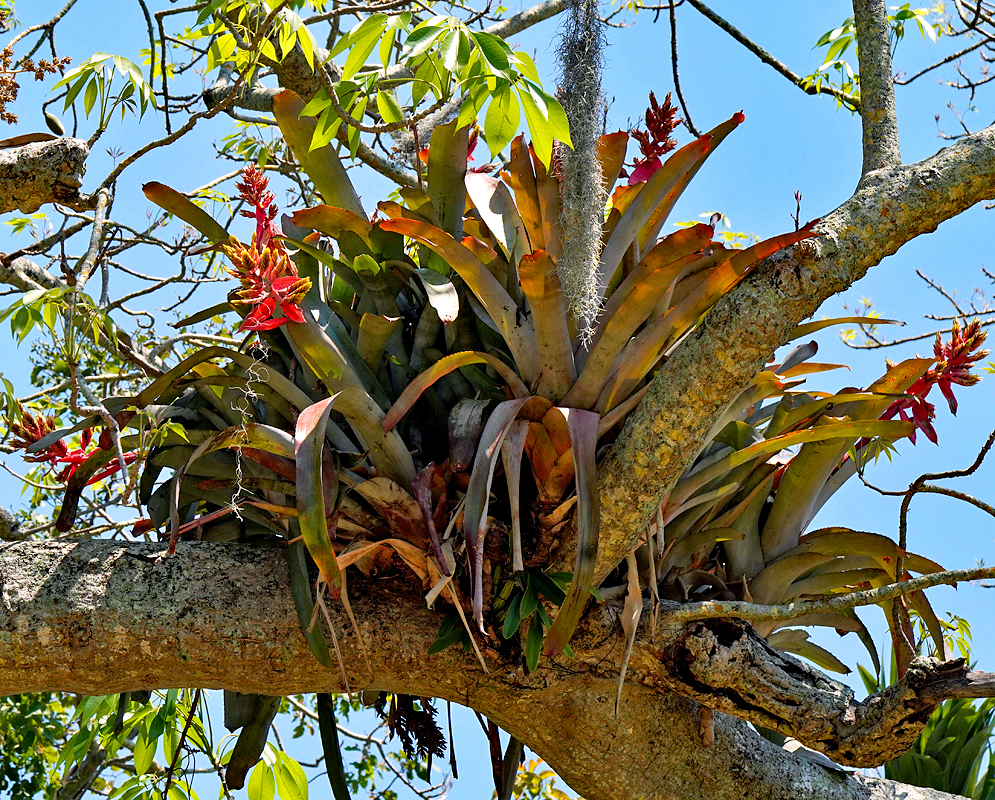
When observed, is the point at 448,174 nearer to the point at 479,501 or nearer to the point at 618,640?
the point at 479,501

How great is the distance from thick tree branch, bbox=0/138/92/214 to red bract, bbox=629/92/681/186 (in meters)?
1.07

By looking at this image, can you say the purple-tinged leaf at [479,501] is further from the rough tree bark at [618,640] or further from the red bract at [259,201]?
the red bract at [259,201]

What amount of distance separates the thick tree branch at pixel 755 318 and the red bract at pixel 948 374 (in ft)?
1.02

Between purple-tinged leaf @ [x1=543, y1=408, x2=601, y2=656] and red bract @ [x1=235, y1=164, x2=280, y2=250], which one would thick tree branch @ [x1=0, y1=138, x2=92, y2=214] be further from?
purple-tinged leaf @ [x1=543, y1=408, x2=601, y2=656]

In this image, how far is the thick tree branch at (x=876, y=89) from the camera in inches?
64.9

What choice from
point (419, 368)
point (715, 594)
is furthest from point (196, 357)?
point (715, 594)

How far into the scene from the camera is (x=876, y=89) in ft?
5.81

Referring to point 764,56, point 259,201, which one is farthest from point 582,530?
point 764,56

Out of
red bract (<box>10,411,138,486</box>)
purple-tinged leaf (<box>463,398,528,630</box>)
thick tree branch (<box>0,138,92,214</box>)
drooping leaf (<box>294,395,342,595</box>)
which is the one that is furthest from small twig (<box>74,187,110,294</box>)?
purple-tinged leaf (<box>463,398,528,630</box>)

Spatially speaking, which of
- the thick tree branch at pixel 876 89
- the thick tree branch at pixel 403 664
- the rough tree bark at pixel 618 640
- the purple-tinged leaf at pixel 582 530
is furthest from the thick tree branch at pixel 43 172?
the thick tree branch at pixel 876 89

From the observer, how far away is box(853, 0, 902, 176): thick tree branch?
165 cm

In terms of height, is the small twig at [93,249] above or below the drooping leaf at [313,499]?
→ above

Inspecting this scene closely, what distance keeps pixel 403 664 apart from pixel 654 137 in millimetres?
1101

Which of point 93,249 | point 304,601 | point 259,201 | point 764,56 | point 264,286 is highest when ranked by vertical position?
point 764,56
